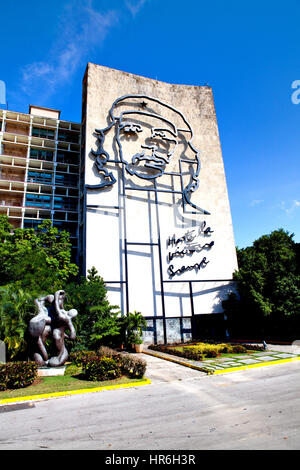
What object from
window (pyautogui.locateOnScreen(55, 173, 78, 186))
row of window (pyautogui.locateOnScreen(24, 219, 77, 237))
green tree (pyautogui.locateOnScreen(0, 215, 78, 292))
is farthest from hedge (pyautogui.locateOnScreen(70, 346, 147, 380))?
window (pyautogui.locateOnScreen(55, 173, 78, 186))

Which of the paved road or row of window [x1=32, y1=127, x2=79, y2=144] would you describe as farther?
row of window [x1=32, y1=127, x2=79, y2=144]

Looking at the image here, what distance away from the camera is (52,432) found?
23.0ft

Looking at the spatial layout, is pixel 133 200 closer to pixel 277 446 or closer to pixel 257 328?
pixel 257 328

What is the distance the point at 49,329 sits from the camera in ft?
49.6

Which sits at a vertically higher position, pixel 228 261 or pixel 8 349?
pixel 228 261

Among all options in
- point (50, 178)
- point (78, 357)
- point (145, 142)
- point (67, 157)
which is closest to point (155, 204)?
point (145, 142)

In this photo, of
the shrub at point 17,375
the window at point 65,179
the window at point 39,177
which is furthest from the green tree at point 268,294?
the window at point 39,177

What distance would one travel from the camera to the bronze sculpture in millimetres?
14328

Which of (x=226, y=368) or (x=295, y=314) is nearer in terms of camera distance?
(x=226, y=368)

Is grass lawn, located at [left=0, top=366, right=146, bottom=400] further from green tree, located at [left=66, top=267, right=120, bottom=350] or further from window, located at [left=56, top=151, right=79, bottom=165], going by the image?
→ window, located at [left=56, top=151, right=79, bottom=165]

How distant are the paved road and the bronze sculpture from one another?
16.3 ft

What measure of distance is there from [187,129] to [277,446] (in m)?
34.0

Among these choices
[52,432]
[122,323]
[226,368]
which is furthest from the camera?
[122,323]

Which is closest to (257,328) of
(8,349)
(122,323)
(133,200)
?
(122,323)
